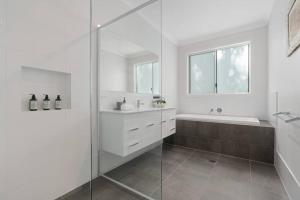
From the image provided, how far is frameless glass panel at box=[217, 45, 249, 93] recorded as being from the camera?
3.20 meters

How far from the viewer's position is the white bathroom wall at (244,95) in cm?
293

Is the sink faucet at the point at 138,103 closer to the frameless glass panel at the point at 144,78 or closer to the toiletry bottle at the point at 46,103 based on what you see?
the frameless glass panel at the point at 144,78

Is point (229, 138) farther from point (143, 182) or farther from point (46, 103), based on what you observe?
point (46, 103)

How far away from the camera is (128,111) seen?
72.6 inches

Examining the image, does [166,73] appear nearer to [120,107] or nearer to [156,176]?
[120,107]

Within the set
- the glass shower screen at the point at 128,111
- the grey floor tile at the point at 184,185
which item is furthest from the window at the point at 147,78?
the grey floor tile at the point at 184,185

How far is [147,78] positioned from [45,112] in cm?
149

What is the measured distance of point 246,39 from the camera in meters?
3.07

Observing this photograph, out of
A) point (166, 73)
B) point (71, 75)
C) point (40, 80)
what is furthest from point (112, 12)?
point (166, 73)

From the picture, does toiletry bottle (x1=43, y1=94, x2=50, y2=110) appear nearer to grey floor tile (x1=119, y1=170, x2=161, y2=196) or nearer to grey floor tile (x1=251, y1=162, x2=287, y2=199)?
grey floor tile (x1=119, y1=170, x2=161, y2=196)

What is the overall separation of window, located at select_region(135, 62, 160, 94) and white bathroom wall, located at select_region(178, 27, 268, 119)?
1.52 m

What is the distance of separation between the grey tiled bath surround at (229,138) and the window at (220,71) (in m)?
1.05

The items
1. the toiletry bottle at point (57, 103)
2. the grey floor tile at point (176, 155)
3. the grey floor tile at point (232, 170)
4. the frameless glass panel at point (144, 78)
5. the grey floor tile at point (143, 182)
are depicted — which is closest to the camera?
the toiletry bottle at point (57, 103)

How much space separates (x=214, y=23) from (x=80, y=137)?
3.18 meters
